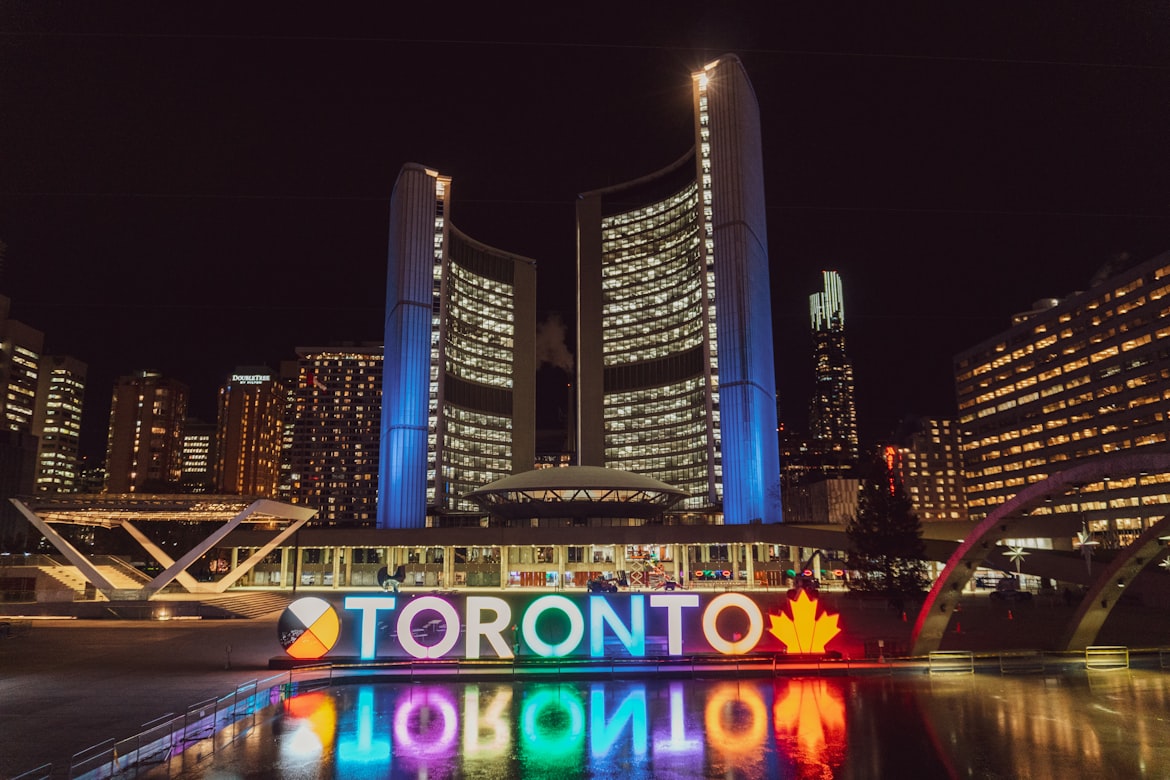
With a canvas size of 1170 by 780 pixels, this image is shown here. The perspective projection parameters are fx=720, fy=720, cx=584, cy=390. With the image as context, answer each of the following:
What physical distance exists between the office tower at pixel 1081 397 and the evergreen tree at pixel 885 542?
7966 cm

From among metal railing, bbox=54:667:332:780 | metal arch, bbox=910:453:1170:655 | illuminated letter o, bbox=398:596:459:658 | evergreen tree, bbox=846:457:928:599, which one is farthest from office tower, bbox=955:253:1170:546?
metal railing, bbox=54:667:332:780

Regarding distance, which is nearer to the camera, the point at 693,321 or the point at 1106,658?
the point at 1106,658

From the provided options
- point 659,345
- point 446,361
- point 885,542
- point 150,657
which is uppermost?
point 659,345

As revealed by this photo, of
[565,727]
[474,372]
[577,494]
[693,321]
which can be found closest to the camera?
[565,727]

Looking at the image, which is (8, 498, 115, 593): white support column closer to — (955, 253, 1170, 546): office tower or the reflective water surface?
the reflective water surface

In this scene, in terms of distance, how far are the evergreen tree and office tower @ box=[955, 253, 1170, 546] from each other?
79.7 m

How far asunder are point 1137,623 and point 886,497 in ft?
52.9

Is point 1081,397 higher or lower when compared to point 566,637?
higher

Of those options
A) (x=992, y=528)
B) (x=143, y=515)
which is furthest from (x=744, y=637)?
(x=143, y=515)

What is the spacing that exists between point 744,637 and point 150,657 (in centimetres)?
2298

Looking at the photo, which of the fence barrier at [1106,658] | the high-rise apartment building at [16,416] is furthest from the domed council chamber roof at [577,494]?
the high-rise apartment building at [16,416]

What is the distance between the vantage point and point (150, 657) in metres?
28.4

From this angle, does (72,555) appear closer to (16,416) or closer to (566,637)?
(566,637)

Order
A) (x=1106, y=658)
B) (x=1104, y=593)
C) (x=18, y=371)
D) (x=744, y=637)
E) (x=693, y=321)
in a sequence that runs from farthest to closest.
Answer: (x=18, y=371)
(x=693, y=321)
(x=1104, y=593)
(x=744, y=637)
(x=1106, y=658)
